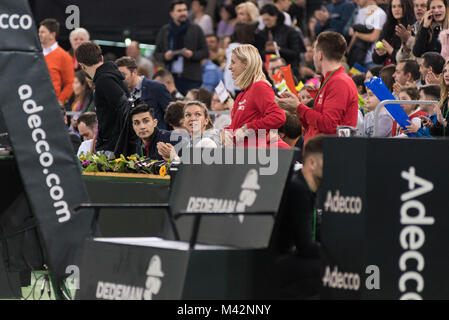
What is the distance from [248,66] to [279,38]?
18.8 feet

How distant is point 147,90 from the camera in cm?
1030

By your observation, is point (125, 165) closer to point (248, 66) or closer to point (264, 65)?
point (248, 66)

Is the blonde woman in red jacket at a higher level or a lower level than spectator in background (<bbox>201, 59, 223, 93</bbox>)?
lower

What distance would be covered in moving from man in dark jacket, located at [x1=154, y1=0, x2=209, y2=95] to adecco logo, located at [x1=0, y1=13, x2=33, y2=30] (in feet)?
24.6

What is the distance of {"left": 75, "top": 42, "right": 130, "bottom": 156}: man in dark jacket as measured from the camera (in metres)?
9.23

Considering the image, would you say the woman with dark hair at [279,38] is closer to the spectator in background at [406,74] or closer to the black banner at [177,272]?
the spectator in background at [406,74]

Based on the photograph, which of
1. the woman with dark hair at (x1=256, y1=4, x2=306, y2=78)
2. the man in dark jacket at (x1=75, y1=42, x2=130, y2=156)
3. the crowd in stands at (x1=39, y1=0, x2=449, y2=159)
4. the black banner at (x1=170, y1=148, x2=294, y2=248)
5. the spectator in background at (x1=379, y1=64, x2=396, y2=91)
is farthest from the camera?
the woman with dark hair at (x1=256, y1=4, x2=306, y2=78)

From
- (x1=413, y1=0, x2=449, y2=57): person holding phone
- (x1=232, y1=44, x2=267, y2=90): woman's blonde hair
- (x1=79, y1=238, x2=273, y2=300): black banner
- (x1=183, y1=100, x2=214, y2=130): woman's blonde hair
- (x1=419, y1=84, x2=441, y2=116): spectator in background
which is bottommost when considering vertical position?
(x1=79, y1=238, x2=273, y2=300): black banner

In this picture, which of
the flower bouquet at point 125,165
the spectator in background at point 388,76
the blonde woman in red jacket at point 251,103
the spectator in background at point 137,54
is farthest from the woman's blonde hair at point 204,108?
the spectator in background at point 137,54

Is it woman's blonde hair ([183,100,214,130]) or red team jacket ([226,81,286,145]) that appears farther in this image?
woman's blonde hair ([183,100,214,130])

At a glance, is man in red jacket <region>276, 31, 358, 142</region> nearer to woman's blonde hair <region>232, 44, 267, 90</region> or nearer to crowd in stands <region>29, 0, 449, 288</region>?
crowd in stands <region>29, 0, 449, 288</region>

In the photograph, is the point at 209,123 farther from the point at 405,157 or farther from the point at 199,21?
the point at 199,21

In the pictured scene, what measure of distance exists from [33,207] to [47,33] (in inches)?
264

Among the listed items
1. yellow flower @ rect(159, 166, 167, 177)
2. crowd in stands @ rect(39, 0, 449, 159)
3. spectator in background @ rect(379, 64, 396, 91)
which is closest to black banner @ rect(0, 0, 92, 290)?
yellow flower @ rect(159, 166, 167, 177)
